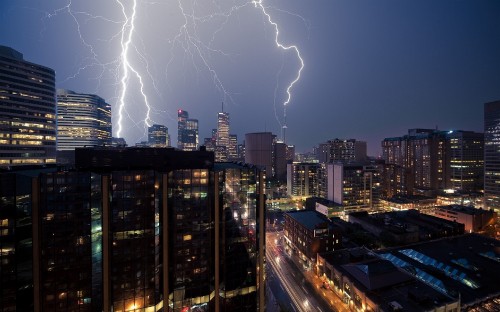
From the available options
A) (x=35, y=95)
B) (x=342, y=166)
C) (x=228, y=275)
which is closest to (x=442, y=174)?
(x=342, y=166)

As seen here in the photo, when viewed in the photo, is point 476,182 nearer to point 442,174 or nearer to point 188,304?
point 442,174

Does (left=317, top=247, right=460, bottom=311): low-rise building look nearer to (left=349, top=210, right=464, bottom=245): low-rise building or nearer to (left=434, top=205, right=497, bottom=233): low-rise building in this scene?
(left=349, top=210, right=464, bottom=245): low-rise building

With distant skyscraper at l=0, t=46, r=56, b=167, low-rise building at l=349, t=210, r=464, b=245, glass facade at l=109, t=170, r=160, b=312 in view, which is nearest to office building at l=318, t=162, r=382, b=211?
low-rise building at l=349, t=210, r=464, b=245

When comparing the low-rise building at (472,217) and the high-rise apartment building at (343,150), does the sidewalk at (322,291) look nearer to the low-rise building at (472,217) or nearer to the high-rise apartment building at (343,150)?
the low-rise building at (472,217)

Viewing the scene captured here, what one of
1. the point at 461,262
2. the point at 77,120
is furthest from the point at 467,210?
the point at 77,120

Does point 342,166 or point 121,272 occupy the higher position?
point 342,166

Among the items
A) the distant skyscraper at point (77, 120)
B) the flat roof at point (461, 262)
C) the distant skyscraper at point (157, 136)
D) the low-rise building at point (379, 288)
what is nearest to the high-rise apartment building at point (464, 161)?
the flat roof at point (461, 262)
